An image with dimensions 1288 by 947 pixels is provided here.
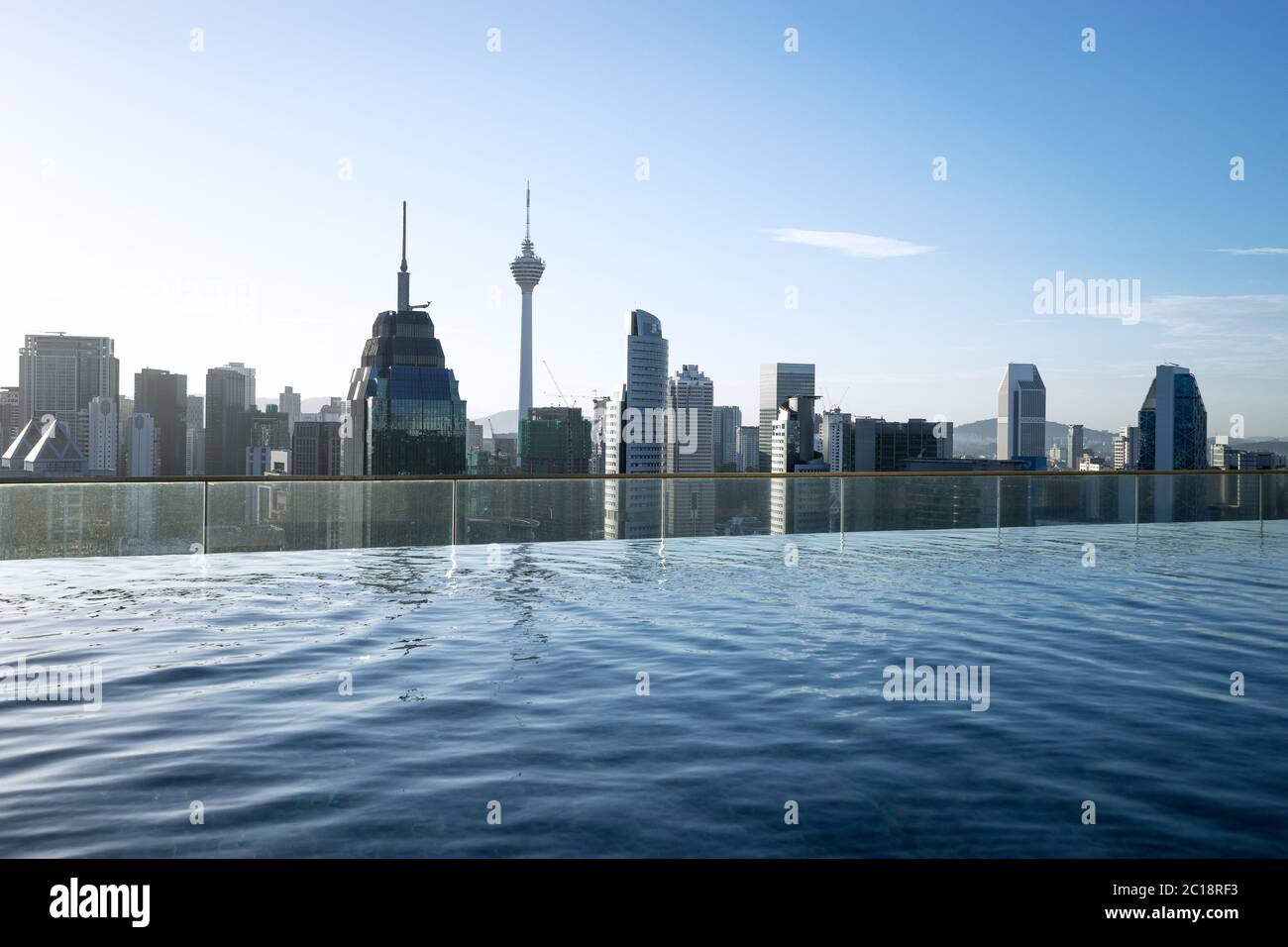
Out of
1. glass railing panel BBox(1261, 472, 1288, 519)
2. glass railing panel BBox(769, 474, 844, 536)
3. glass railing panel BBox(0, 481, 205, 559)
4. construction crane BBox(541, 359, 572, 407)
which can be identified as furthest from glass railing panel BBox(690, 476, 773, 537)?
construction crane BBox(541, 359, 572, 407)

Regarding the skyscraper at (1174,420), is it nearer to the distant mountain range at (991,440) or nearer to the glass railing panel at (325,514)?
the distant mountain range at (991,440)

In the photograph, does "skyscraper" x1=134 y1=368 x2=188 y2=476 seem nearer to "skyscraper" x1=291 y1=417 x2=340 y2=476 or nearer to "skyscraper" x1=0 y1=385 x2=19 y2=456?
"skyscraper" x1=0 y1=385 x2=19 y2=456

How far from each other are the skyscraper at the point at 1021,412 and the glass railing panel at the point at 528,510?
5262 centimetres

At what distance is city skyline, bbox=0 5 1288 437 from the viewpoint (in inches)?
624

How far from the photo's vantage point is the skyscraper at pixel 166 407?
68250 millimetres

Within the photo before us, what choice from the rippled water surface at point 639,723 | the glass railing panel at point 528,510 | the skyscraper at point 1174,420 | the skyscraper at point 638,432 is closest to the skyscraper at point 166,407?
the skyscraper at point 638,432

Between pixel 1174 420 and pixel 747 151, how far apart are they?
33.0m

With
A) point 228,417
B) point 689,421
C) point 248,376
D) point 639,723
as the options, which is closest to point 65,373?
point 228,417

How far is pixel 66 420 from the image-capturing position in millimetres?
55375

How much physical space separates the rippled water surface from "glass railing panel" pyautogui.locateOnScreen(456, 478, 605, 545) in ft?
10.1

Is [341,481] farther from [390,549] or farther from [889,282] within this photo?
[889,282]
